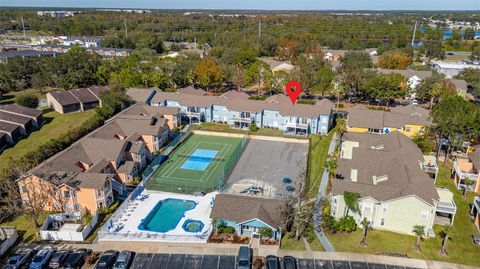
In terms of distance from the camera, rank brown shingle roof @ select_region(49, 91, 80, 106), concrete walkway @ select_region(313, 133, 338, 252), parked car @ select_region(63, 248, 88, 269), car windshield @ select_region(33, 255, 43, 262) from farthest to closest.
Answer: brown shingle roof @ select_region(49, 91, 80, 106)
concrete walkway @ select_region(313, 133, 338, 252)
car windshield @ select_region(33, 255, 43, 262)
parked car @ select_region(63, 248, 88, 269)

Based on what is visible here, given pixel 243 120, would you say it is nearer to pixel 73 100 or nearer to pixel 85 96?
pixel 85 96

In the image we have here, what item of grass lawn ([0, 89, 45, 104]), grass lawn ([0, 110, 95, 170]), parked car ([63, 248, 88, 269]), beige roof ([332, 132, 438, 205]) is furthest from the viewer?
grass lawn ([0, 89, 45, 104])

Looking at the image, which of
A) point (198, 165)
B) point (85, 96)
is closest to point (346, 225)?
point (198, 165)

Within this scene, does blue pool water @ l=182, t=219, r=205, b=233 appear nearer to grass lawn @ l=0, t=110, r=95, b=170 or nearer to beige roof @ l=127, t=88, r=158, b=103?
grass lawn @ l=0, t=110, r=95, b=170

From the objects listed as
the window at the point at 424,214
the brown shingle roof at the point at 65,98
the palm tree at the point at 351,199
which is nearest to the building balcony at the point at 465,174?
the window at the point at 424,214

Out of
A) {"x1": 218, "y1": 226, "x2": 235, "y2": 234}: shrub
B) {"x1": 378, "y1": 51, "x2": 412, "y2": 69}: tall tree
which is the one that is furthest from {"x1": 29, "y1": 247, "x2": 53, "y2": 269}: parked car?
{"x1": 378, "y1": 51, "x2": 412, "y2": 69}: tall tree

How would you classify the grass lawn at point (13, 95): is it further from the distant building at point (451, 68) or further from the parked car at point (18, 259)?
the distant building at point (451, 68)

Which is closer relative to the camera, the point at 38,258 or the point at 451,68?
the point at 38,258
